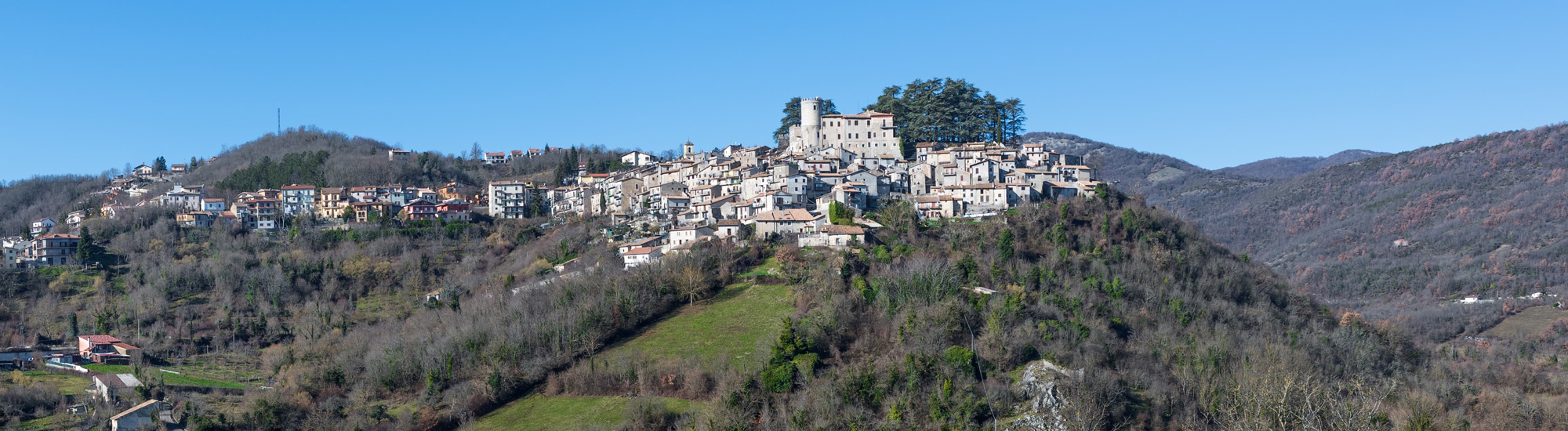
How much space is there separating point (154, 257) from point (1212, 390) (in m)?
73.7

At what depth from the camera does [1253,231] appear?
15025cm

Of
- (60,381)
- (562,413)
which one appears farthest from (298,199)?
(562,413)

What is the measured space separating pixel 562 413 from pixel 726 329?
9249 millimetres

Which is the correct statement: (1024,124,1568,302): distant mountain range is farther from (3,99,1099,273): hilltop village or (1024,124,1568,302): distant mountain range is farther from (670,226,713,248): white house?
(670,226,713,248): white house

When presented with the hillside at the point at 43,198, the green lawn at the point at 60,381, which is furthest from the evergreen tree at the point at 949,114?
the hillside at the point at 43,198

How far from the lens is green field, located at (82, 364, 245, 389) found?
6444cm

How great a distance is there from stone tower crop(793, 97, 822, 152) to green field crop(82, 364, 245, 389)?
43.7 metres

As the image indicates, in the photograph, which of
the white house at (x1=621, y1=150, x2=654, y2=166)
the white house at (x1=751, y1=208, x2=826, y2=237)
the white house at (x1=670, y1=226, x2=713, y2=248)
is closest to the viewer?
the white house at (x1=751, y1=208, x2=826, y2=237)

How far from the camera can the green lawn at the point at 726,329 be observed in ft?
186

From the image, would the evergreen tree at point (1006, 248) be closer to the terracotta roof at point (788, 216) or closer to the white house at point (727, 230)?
the terracotta roof at point (788, 216)

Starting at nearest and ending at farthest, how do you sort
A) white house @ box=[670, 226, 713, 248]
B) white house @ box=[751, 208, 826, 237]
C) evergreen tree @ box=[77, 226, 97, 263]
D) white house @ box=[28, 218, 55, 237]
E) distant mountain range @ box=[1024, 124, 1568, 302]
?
white house @ box=[751, 208, 826, 237] → white house @ box=[670, 226, 713, 248] → evergreen tree @ box=[77, 226, 97, 263] → white house @ box=[28, 218, 55, 237] → distant mountain range @ box=[1024, 124, 1568, 302]

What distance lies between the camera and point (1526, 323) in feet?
305

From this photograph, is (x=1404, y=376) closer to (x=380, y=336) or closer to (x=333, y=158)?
(x=380, y=336)

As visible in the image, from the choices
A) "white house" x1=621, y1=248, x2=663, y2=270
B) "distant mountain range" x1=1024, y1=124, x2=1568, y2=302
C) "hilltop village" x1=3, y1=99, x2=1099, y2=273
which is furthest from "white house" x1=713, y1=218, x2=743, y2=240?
"distant mountain range" x1=1024, y1=124, x2=1568, y2=302
